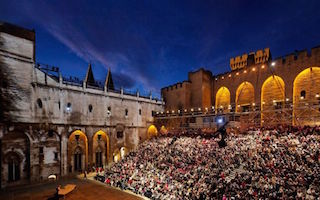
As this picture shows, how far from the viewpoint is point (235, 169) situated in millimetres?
16156

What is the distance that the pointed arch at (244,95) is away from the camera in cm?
2816

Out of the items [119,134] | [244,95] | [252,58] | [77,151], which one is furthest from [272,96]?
[77,151]

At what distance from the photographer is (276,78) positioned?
2508cm

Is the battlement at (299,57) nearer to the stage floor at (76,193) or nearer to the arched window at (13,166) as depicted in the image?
the stage floor at (76,193)

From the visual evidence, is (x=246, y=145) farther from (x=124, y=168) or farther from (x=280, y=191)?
(x=124, y=168)

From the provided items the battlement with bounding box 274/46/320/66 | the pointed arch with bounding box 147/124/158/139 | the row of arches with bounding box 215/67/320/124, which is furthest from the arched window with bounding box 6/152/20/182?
the battlement with bounding box 274/46/320/66

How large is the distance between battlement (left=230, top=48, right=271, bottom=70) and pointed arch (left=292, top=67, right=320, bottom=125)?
832 centimetres

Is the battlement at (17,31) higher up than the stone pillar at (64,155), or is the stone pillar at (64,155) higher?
the battlement at (17,31)

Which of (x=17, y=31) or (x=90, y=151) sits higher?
(x=17, y=31)

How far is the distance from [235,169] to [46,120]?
22265 millimetres

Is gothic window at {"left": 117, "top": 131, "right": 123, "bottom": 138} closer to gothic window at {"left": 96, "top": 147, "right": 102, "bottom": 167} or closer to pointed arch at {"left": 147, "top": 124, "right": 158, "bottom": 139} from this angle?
gothic window at {"left": 96, "top": 147, "right": 102, "bottom": 167}

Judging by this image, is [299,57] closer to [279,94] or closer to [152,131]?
[279,94]

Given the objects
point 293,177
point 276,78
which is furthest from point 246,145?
point 276,78

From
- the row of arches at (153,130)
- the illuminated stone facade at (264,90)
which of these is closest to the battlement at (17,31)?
the row of arches at (153,130)
